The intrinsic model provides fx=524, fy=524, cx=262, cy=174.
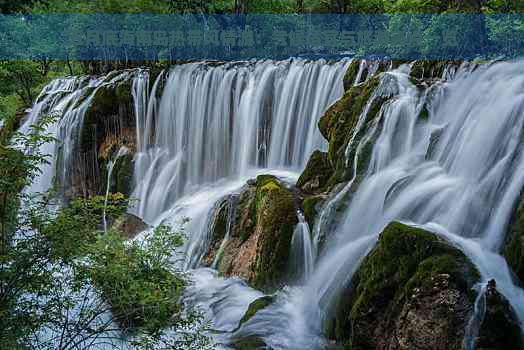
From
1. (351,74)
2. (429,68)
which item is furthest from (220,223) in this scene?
(429,68)

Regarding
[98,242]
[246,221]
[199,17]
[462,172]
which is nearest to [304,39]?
[199,17]

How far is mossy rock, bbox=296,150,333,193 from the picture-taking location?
36.6ft

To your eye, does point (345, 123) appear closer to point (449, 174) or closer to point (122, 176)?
point (449, 174)

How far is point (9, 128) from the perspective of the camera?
76.7ft

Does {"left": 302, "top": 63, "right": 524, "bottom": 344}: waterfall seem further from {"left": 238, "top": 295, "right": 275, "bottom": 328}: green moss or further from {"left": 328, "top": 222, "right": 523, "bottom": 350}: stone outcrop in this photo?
{"left": 238, "top": 295, "right": 275, "bottom": 328}: green moss

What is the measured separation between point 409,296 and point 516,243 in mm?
1450

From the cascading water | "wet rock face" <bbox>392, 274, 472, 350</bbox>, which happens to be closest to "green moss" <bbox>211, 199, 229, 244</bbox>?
the cascading water

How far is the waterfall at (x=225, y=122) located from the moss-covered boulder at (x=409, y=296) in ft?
25.7

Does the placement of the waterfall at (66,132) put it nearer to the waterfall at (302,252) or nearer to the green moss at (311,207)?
the green moss at (311,207)

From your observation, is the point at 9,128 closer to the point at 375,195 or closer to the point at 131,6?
the point at 131,6

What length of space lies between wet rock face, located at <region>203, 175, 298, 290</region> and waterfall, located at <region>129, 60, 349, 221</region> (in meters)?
3.67

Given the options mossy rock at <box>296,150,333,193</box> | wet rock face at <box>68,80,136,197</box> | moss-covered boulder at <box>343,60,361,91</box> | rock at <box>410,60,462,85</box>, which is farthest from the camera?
wet rock face at <box>68,80,136,197</box>

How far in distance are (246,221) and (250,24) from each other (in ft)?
57.7

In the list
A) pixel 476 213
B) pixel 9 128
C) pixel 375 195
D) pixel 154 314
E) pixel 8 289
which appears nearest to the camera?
pixel 8 289
